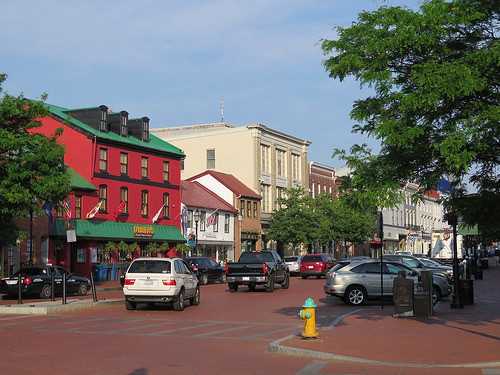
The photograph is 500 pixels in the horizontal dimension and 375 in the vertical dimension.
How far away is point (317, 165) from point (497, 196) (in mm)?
70859

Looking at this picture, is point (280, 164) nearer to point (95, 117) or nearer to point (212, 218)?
point (212, 218)

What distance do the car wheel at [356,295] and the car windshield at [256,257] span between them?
9165 mm

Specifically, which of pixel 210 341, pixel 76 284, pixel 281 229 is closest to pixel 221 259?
pixel 281 229

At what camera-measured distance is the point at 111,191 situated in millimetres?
49625

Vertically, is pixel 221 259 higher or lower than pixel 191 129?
lower

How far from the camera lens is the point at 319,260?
4934cm

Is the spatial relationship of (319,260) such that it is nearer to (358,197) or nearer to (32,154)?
(32,154)

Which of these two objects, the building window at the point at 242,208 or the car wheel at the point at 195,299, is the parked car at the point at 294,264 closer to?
the building window at the point at 242,208

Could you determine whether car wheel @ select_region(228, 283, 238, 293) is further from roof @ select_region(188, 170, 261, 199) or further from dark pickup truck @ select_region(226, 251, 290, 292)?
roof @ select_region(188, 170, 261, 199)

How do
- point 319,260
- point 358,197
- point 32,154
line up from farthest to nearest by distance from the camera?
point 319,260 → point 32,154 → point 358,197

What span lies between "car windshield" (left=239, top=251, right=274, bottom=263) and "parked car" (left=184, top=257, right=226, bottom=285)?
322 inches

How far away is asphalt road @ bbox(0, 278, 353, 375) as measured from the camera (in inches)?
459

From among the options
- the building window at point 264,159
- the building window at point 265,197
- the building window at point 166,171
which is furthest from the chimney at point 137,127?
the building window at point 265,197

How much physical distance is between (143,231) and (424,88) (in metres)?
41.2
